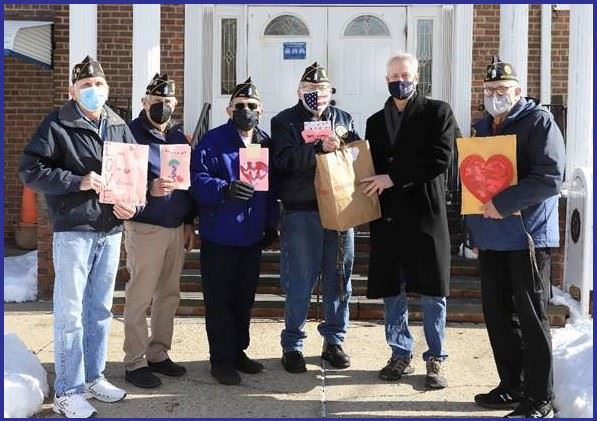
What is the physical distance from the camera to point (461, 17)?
29.2 ft

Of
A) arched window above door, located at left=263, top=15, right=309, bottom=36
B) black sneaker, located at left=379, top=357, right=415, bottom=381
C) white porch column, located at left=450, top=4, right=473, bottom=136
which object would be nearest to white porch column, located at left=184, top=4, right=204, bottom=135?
arched window above door, located at left=263, top=15, right=309, bottom=36

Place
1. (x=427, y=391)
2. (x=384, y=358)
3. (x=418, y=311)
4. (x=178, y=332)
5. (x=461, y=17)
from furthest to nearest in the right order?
(x=461, y=17), (x=418, y=311), (x=178, y=332), (x=384, y=358), (x=427, y=391)

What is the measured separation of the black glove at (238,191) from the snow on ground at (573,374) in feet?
7.40

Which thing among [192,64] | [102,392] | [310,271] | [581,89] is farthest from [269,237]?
[192,64]

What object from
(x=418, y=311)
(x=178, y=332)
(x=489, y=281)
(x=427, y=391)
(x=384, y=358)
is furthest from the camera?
(x=418, y=311)

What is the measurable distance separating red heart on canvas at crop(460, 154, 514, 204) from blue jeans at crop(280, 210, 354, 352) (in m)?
1.05

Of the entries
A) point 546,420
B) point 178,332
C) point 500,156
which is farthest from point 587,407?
point 178,332

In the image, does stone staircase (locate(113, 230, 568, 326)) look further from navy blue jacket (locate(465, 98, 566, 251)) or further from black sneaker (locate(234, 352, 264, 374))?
navy blue jacket (locate(465, 98, 566, 251))

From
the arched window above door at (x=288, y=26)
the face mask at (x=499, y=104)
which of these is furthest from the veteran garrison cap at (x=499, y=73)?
the arched window above door at (x=288, y=26)

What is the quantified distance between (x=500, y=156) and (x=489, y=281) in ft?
2.47

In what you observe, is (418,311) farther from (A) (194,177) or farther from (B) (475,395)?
(A) (194,177)

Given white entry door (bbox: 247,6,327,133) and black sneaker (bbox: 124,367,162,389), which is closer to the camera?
black sneaker (bbox: 124,367,162,389)

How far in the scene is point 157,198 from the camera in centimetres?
458

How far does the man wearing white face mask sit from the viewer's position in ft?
13.0
